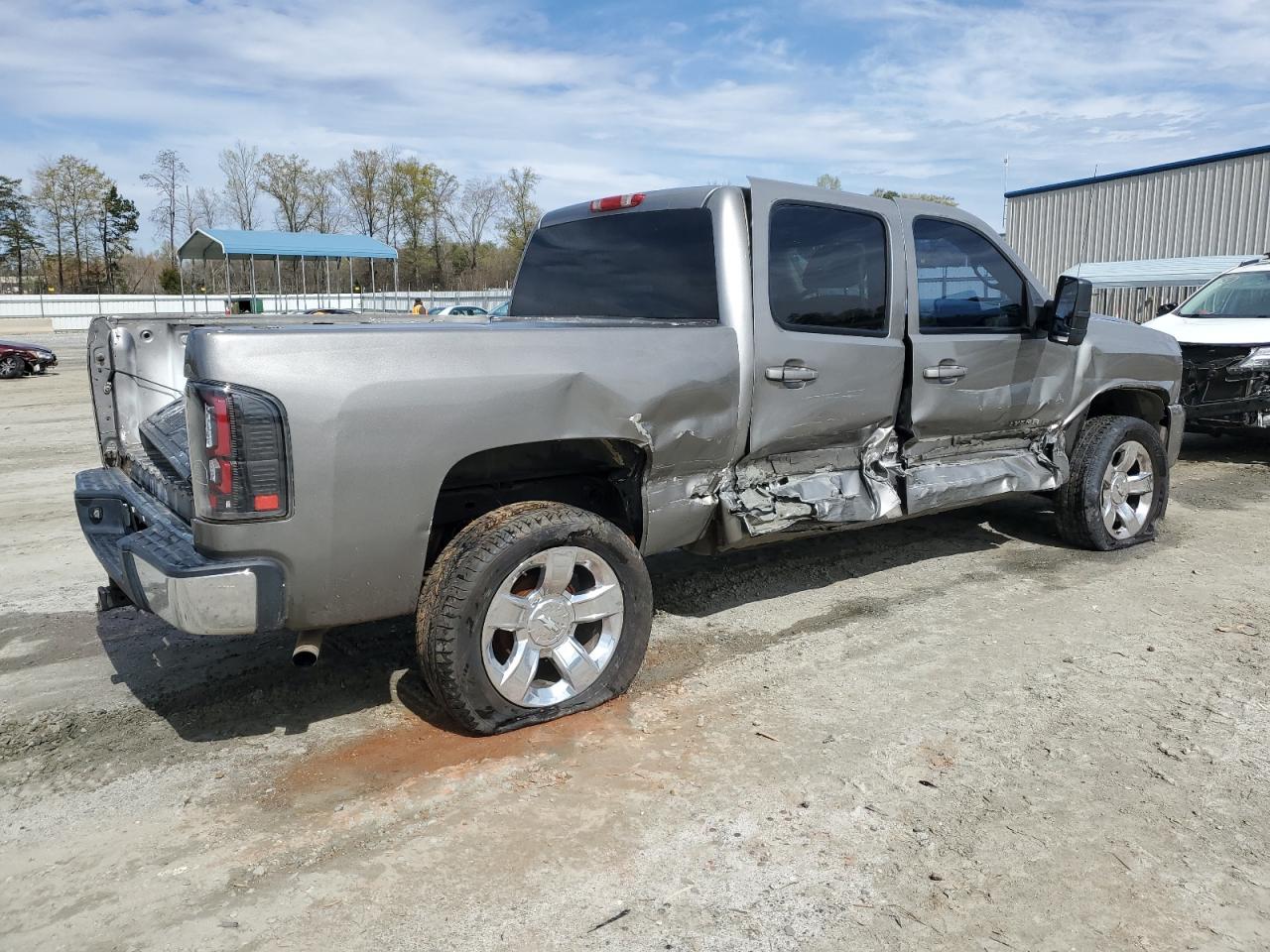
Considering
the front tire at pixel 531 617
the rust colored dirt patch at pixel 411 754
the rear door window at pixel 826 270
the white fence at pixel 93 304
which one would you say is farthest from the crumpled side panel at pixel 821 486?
the white fence at pixel 93 304

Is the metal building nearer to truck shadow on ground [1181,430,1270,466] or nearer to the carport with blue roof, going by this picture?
truck shadow on ground [1181,430,1270,466]

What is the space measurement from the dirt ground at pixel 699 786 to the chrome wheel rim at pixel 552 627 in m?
0.19

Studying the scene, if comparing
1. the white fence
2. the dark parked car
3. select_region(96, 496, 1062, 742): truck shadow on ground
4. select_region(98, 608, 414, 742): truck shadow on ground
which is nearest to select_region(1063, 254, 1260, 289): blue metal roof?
select_region(96, 496, 1062, 742): truck shadow on ground

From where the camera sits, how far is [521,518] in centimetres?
357

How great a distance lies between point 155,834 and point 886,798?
2273 millimetres

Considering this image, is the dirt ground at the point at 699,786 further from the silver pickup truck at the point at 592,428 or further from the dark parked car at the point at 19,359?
the dark parked car at the point at 19,359

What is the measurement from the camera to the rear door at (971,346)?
499cm

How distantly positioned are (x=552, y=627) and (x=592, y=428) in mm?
744

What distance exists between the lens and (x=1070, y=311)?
17.6 ft

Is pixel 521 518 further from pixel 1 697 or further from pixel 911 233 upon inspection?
pixel 911 233

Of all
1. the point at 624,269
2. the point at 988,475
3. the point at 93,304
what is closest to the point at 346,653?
the point at 624,269

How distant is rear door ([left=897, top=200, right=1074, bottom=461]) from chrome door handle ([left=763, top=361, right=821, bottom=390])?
2.57ft

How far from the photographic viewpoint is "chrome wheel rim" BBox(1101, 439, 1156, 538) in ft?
19.9

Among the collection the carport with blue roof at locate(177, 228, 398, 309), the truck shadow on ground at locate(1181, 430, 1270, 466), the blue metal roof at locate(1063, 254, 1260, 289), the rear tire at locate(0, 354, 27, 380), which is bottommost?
the truck shadow on ground at locate(1181, 430, 1270, 466)
